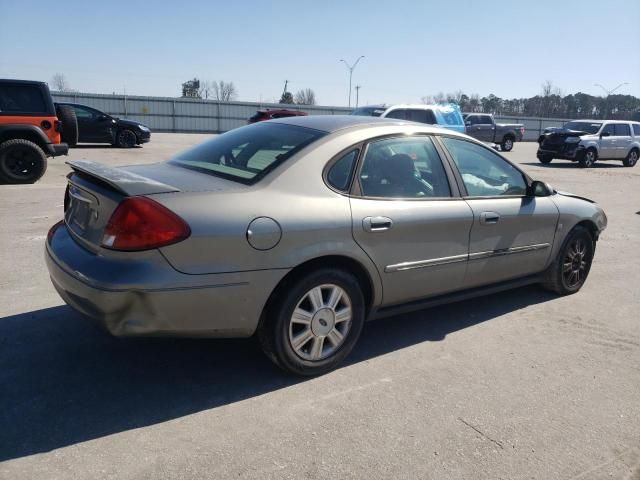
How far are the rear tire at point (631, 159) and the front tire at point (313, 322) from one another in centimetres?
2279

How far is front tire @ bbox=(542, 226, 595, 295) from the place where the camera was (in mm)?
4914

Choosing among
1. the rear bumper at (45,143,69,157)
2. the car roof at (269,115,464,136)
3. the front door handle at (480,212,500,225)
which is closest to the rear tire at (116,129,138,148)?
the rear bumper at (45,143,69,157)

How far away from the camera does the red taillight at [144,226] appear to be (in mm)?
2717

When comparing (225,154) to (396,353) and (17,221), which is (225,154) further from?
(17,221)

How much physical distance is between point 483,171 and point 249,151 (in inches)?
74.9

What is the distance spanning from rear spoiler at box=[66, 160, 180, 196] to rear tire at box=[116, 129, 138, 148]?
56.0 ft

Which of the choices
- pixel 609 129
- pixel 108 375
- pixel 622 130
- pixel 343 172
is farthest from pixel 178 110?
pixel 108 375

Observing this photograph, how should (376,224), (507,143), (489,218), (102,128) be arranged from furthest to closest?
(507,143)
(102,128)
(489,218)
(376,224)

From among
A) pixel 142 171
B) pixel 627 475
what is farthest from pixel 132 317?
pixel 627 475

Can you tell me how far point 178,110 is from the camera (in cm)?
3988

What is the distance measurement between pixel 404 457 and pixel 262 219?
55.7 inches

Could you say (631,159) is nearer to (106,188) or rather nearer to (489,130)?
(489,130)

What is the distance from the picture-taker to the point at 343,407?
9.95 feet

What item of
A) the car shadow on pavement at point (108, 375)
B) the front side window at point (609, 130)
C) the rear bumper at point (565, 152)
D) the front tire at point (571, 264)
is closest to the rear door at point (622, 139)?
the front side window at point (609, 130)
